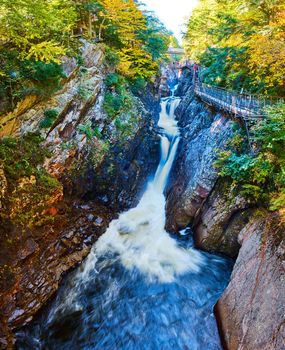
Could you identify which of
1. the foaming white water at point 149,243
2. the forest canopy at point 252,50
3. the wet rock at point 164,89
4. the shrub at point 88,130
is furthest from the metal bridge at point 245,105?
the wet rock at point 164,89

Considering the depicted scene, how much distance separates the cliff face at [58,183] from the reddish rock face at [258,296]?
5.87 m

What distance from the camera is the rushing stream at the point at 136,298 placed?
6633 millimetres

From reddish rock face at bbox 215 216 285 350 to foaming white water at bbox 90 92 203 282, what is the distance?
101 inches

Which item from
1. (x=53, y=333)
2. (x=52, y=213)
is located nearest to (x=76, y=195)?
(x=52, y=213)

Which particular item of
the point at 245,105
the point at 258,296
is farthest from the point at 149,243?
the point at 245,105

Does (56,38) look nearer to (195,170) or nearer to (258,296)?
(195,170)

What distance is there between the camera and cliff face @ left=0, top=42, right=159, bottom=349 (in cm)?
721

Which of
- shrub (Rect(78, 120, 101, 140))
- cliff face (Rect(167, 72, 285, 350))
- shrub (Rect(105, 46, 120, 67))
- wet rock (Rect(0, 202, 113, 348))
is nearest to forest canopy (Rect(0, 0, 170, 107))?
shrub (Rect(105, 46, 120, 67))

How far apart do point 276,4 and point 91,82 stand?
10580 millimetres

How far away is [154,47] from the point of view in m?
17.7

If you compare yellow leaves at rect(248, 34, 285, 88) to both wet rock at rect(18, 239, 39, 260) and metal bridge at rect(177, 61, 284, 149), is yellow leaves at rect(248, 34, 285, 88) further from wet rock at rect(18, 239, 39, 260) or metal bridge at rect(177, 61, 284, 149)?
wet rock at rect(18, 239, 39, 260)

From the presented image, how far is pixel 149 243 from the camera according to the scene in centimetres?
1066

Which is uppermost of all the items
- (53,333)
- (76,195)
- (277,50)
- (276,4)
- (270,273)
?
(276,4)

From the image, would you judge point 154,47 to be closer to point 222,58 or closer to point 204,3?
point 222,58
